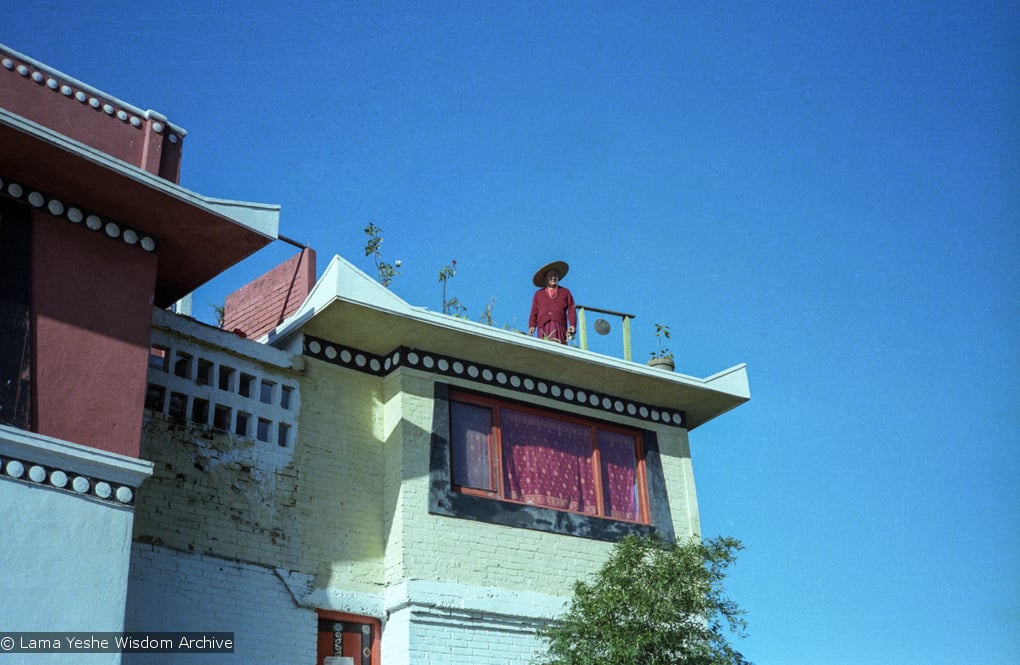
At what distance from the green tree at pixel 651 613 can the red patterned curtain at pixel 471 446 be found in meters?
1.84

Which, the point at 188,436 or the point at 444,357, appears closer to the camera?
the point at 188,436

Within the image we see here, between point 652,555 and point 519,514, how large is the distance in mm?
1675

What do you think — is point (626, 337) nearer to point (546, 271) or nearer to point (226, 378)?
point (546, 271)

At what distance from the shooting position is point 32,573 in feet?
27.8

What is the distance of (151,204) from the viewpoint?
33.3ft

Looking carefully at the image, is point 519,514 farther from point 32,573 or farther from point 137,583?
point 32,573

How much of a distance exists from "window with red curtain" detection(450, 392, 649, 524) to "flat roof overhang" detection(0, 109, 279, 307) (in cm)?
347

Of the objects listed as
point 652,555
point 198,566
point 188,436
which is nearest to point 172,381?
point 188,436

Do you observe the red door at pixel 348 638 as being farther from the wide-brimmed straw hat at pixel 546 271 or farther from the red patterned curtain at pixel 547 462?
the wide-brimmed straw hat at pixel 546 271

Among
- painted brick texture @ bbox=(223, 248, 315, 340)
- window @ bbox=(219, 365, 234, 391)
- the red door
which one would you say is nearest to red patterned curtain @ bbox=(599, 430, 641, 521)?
the red door

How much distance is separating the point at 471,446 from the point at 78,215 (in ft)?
16.9

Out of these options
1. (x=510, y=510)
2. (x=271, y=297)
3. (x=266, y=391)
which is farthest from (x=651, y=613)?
(x=271, y=297)

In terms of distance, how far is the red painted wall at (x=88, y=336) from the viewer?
9.20 m

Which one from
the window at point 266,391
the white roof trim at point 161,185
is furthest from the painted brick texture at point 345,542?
the white roof trim at point 161,185
